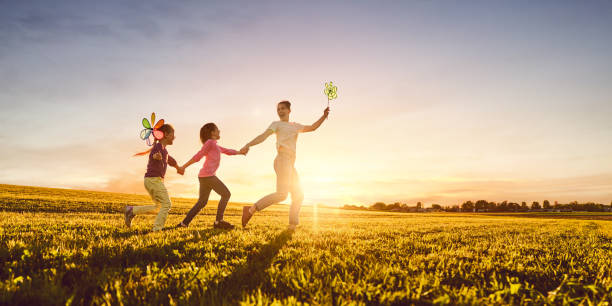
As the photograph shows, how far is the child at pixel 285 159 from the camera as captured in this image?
7008mm

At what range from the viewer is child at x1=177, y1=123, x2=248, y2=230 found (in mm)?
7508

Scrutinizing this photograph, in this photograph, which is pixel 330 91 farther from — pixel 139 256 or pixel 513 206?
pixel 513 206

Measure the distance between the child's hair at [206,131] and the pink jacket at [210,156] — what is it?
0.70ft

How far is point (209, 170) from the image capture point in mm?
7527

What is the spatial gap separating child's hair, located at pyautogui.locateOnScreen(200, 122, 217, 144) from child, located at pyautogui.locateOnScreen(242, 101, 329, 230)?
1067 millimetres

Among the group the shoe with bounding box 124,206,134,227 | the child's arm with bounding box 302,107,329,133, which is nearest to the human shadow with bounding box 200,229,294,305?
the child's arm with bounding box 302,107,329,133

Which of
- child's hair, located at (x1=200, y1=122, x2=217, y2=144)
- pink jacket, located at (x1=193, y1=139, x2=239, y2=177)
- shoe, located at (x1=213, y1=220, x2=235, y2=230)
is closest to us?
shoe, located at (x1=213, y1=220, x2=235, y2=230)

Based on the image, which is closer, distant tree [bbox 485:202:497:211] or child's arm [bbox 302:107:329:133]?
child's arm [bbox 302:107:329:133]

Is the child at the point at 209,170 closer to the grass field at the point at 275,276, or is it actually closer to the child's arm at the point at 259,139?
the child's arm at the point at 259,139

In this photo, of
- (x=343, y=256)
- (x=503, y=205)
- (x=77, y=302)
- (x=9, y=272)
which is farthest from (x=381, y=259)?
(x=503, y=205)

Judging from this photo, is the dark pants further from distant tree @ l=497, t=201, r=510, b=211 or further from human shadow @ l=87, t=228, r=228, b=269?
distant tree @ l=497, t=201, r=510, b=211

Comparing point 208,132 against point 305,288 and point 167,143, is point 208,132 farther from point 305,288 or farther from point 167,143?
point 305,288

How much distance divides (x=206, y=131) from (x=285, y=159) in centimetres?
229

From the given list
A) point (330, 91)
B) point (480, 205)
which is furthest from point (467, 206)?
point (330, 91)
